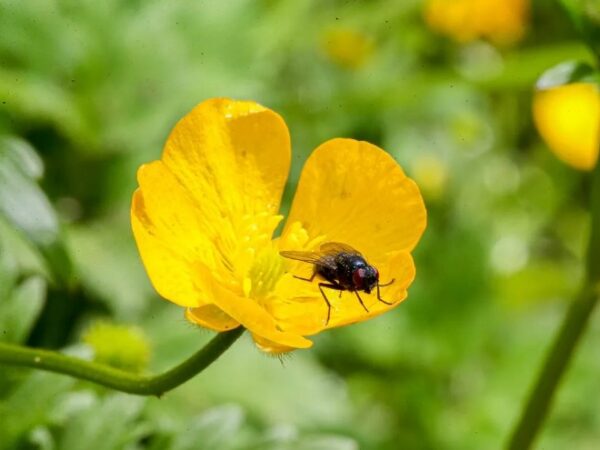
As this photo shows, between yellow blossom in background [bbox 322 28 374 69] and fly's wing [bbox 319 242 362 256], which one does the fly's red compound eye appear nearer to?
fly's wing [bbox 319 242 362 256]

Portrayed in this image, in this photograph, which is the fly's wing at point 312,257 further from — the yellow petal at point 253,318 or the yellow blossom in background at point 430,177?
the yellow blossom in background at point 430,177

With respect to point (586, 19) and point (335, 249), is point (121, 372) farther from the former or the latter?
point (586, 19)

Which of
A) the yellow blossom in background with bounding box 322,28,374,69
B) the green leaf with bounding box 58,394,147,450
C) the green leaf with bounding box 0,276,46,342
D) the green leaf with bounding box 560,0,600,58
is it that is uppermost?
the green leaf with bounding box 560,0,600,58

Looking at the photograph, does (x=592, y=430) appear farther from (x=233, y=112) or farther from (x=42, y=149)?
(x=233, y=112)

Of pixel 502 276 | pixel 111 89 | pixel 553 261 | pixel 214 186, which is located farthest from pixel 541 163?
pixel 214 186

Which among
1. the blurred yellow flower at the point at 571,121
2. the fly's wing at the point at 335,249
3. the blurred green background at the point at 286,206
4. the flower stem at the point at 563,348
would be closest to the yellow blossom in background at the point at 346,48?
the blurred green background at the point at 286,206

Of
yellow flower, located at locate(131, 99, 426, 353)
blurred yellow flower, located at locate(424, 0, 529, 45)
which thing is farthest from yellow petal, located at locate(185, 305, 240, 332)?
blurred yellow flower, located at locate(424, 0, 529, 45)
